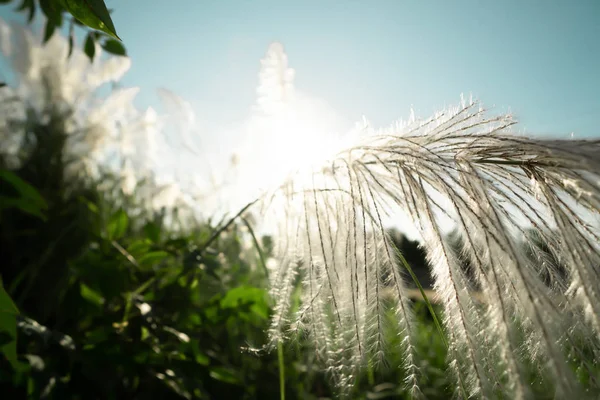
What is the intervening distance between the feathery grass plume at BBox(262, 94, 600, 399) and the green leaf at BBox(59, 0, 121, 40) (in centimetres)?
55

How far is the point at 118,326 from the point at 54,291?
9.0 inches

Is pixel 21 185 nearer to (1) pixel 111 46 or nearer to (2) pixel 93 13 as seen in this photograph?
(1) pixel 111 46

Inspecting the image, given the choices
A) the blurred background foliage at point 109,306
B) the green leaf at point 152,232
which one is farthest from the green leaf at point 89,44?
the green leaf at point 152,232

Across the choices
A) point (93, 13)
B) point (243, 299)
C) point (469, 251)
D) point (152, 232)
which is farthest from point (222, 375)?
point (93, 13)

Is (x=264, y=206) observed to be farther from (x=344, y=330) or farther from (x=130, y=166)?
(x=130, y=166)

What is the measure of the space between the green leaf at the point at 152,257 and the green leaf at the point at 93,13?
3.24 ft

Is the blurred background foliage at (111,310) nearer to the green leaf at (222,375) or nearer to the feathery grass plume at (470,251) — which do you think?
the green leaf at (222,375)

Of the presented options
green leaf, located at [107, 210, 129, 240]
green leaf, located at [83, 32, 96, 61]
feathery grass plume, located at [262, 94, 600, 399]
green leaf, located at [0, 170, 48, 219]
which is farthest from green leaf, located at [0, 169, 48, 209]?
feathery grass plume, located at [262, 94, 600, 399]

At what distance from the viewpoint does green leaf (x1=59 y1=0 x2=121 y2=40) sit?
0.64m

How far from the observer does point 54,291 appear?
4.29 ft

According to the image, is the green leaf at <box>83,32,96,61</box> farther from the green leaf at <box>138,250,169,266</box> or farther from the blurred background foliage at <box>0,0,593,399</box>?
the green leaf at <box>138,250,169,266</box>

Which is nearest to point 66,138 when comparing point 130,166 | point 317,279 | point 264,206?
point 130,166

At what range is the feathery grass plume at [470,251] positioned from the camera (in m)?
0.69

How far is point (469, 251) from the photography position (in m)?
0.79
